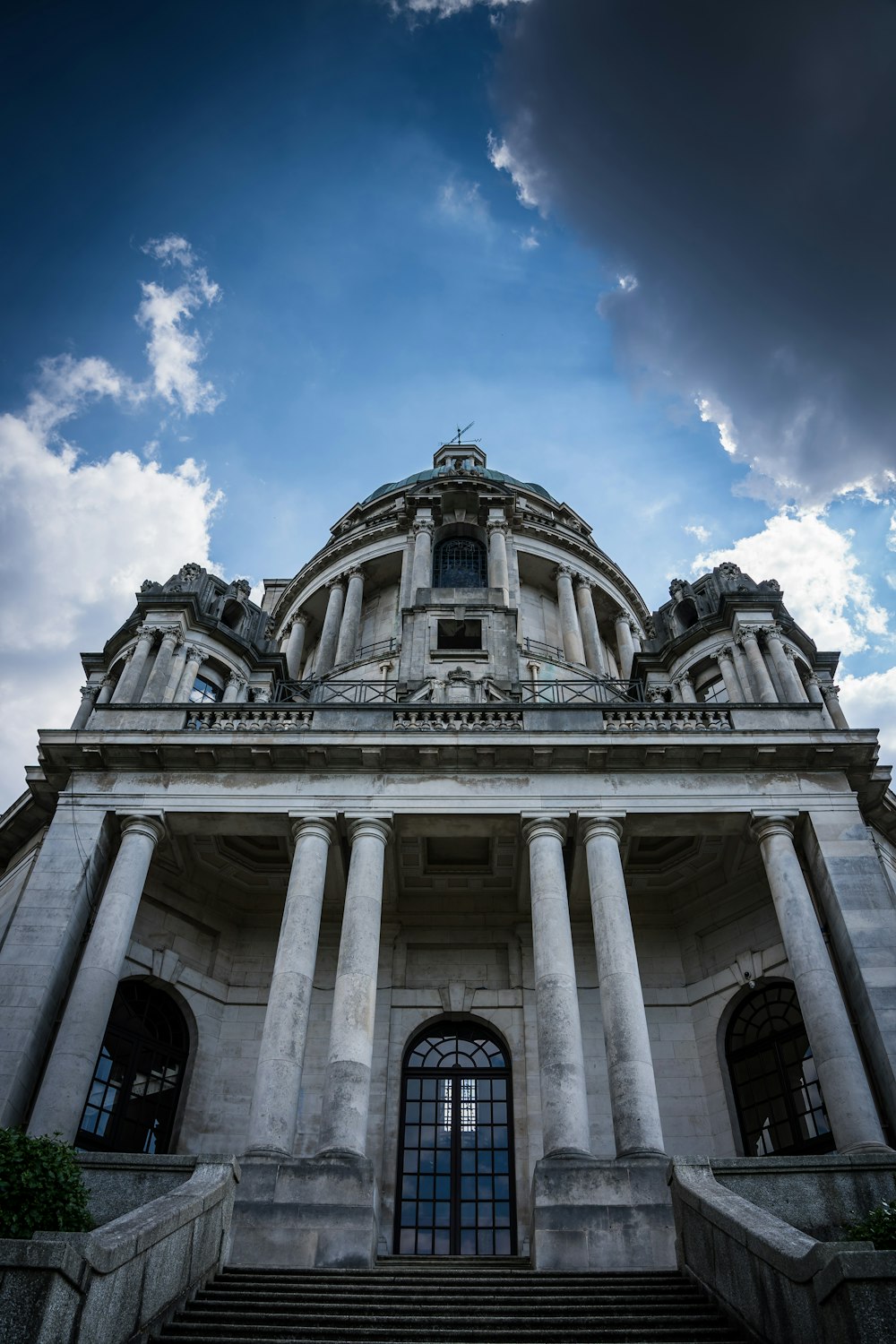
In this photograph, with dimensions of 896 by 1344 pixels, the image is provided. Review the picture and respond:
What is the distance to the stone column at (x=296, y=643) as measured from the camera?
3759 centimetres

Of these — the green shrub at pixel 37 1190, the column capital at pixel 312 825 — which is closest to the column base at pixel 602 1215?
the green shrub at pixel 37 1190

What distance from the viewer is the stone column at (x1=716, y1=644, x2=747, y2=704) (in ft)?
88.1

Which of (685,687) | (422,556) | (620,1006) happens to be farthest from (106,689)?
(620,1006)

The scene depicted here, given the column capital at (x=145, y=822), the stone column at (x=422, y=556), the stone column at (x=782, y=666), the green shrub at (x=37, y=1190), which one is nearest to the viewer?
the green shrub at (x=37, y=1190)

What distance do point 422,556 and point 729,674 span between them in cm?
1218

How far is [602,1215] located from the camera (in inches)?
533

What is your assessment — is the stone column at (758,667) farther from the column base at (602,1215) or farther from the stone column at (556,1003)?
the column base at (602,1215)

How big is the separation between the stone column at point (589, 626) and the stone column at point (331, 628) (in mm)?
9072

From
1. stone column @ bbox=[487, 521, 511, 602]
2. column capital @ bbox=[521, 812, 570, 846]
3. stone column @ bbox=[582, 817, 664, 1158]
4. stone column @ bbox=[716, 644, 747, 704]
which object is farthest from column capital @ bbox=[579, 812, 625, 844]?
stone column @ bbox=[487, 521, 511, 602]

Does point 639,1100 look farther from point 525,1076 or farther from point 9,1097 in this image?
point 9,1097

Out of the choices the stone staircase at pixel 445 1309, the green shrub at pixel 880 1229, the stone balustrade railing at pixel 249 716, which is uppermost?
the stone balustrade railing at pixel 249 716

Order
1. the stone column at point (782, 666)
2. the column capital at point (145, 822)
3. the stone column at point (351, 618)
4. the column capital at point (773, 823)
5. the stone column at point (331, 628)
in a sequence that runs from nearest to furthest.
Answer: the column capital at point (773, 823)
the column capital at point (145, 822)
the stone column at point (782, 666)
the stone column at point (351, 618)
the stone column at point (331, 628)

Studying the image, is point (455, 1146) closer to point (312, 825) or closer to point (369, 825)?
point (369, 825)

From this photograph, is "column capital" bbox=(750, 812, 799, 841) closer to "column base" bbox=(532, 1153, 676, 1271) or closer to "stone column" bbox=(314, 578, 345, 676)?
"column base" bbox=(532, 1153, 676, 1271)
